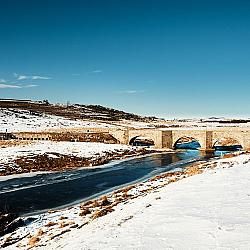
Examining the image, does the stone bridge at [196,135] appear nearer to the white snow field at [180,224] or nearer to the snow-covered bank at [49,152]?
the snow-covered bank at [49,152]

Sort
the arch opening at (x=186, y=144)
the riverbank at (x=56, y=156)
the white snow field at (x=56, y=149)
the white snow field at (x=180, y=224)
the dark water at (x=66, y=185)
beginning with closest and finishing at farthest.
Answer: the white snow field at (x=180, y=224)
the dark water at (x=66, y=185)
the riverbank at (x=56, y=156)
the white snow field at (x=56, y=149)
the arch opening at (x=186, y=144)

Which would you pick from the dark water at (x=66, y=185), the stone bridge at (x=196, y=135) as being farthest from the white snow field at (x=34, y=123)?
the dark water at (x=66, y=185)

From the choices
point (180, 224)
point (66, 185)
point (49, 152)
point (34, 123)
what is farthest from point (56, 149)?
point (34, 123)

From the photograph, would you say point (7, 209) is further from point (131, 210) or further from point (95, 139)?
point (95, 139)

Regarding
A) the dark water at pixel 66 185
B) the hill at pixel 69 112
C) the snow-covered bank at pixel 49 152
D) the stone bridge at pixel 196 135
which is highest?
the hill at pixel 69 112

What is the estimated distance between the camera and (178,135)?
219 ft

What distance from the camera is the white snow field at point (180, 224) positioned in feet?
34.0

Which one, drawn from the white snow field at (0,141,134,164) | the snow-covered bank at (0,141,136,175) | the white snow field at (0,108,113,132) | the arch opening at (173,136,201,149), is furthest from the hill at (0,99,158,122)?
the snow-covered bank at (0,141,136,175)

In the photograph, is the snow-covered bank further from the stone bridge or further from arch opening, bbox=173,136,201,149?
arch opening, bbox=173,136,201,149

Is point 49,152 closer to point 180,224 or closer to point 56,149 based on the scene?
point 56,149

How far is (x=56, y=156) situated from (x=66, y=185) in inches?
657

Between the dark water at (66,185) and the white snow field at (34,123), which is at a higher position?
the white snow field at (34,123)

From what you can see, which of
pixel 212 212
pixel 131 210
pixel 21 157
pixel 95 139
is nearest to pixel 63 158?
pixel 21 157

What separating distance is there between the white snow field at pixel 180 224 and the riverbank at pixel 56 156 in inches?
994
